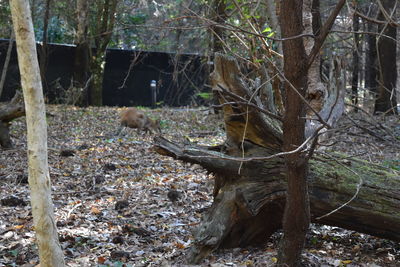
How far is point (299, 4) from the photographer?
3586mm

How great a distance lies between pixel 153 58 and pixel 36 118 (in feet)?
50.6

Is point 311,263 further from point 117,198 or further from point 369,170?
point 117,198

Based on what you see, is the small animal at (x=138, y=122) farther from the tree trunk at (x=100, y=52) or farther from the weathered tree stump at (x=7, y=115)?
the tree trunk at (x=100, y=52)

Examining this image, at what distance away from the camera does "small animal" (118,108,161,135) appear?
1180 cm

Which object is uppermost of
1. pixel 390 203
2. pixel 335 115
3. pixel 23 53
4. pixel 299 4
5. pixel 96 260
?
pixel 299 4

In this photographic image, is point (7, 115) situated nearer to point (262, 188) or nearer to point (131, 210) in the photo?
point (131, 210)

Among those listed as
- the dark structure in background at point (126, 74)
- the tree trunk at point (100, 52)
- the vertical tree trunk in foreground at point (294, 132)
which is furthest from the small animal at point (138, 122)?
the vertical tree trunk in foreground at point (294, 132)

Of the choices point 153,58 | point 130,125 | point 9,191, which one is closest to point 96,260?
point 9,191

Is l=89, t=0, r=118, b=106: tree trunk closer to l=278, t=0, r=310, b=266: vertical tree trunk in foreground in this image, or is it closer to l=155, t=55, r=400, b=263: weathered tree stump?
l=155, t=55, r=400, b=263: weathered tree stump

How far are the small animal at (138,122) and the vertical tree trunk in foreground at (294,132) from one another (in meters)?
8.06

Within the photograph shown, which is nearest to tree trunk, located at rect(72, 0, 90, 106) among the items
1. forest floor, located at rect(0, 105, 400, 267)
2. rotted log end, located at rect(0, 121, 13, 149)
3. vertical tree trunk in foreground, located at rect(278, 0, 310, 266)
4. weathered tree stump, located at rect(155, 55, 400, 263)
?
forest floor, located at rect(0, 105, 400, 267)

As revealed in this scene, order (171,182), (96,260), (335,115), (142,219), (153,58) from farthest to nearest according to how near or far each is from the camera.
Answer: (153,58), (171,182), (142,219), (335,115), (96,260)

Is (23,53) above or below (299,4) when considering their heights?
below

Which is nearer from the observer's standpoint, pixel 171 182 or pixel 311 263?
pixel 311 263
